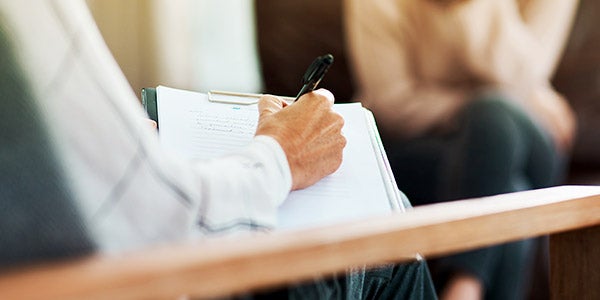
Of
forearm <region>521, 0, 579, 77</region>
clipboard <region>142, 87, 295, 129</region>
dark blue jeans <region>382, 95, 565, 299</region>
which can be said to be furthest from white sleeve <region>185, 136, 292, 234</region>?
forearm <region>521, 0, 579, 77</region>

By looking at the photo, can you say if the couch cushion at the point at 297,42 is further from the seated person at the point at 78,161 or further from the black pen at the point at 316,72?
the seated person at the point at 78,161

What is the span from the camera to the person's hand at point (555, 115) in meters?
2.13

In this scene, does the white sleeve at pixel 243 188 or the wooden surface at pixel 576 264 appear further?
the wooden surface at pixel 576 264

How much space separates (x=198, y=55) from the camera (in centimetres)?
191

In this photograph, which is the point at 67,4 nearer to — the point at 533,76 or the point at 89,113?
the point at 89,113

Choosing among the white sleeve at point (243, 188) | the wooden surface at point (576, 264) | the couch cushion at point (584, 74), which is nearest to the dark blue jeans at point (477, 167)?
the couch cushion at point (584, 74)

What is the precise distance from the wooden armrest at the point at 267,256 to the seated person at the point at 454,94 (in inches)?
49.4

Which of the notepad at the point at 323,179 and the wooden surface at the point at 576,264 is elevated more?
the notepad at the point at 323,179

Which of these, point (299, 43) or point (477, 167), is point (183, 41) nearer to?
point (299, 43)

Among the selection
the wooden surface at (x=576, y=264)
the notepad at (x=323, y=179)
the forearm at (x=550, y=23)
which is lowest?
the forearm at (x=550, y=23)

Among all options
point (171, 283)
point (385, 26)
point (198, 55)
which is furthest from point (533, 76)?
point (171, 283)

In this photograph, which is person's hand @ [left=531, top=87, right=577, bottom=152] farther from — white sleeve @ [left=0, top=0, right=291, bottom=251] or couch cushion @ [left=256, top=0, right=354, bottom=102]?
white sleeve @ [left=0, top=0, right=291, bottom=251]

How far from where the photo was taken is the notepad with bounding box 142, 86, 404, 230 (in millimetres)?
908

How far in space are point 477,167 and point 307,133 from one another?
4.00 feet
